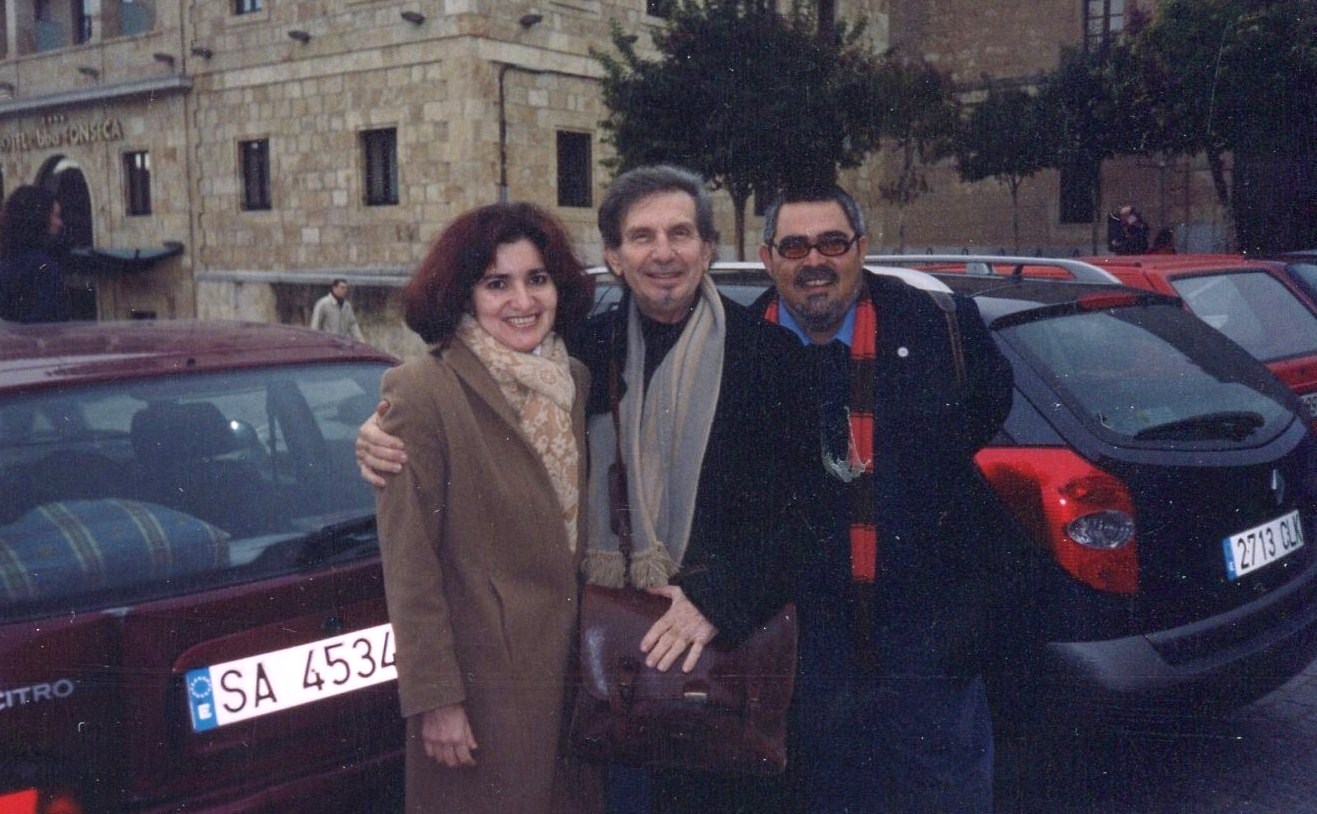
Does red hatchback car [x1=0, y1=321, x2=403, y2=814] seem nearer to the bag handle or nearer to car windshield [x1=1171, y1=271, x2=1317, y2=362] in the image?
the bag handle

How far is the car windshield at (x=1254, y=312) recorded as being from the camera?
6285 mm

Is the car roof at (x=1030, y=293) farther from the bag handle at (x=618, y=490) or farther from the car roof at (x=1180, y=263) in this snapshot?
the car roof at (x=1180, y=263)

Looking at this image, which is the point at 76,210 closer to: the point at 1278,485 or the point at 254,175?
the point at 254,175

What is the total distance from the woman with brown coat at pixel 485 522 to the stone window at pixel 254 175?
74.6ft

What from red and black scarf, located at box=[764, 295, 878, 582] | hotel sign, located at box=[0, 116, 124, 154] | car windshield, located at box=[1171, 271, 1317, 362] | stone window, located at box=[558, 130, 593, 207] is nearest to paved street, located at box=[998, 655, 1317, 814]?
red and black scarf, located at box=[764, 295, 878, 582]

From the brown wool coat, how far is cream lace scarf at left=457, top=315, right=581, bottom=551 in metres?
0.03

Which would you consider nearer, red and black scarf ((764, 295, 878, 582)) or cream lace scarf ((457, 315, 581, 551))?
cream lace scarf ((457, 315, 581, 551))

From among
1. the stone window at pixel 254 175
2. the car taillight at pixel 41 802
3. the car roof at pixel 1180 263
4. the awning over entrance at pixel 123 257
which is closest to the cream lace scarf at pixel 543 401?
the car taillight at pixel 41 802

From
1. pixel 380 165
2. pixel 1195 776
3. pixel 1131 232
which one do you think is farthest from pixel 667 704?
pixel 380 165

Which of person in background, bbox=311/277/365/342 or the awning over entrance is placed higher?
the awning over entrance

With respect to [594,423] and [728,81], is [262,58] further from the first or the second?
[594,423]

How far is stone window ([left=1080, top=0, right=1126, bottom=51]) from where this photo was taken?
1025 inches

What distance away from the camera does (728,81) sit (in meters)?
16.8

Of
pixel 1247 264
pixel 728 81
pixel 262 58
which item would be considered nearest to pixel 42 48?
pixel 262 58
